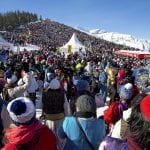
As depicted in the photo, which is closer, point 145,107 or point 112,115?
point 145,107

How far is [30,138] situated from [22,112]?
0.23 m

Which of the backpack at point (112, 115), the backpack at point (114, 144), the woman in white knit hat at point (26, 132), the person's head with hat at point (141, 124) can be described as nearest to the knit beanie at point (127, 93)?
the backpack at point (112, 115)

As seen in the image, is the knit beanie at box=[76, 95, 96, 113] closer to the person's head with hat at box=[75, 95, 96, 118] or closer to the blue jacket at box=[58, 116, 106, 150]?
the person's head with hat at box=[75, 95, 96, 118]

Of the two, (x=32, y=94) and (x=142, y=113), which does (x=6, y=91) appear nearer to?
(x=32, y=94)

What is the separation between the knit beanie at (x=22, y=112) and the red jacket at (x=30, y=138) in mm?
46

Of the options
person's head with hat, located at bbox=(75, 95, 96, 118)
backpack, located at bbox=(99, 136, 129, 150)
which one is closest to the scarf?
person's head with hat, located at bbox=(75, 95, 96, 118)

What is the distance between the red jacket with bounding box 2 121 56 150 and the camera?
10.8 ft

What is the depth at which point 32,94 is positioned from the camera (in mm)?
11484

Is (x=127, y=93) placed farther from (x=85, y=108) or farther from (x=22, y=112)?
(x=22, y=112)

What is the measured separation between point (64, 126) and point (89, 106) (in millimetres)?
333

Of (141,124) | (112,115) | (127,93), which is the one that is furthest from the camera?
(127,93)

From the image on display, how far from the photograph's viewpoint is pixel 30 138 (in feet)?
10.9

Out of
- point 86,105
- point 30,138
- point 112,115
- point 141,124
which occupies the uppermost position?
point 141,124

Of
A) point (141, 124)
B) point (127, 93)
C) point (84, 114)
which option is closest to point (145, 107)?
point (141, 124)
